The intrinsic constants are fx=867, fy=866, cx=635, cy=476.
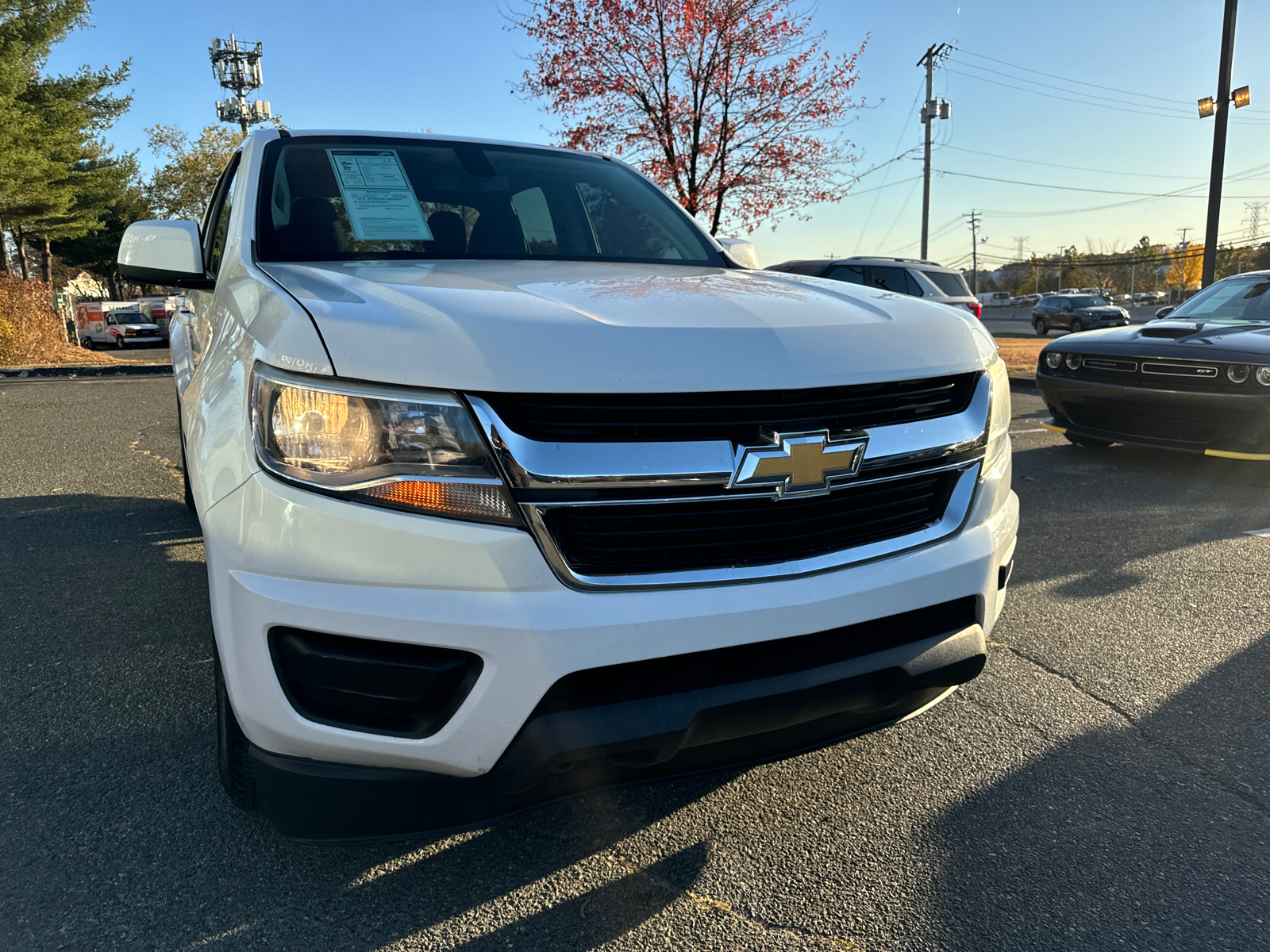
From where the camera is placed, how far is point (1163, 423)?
5809 millimetres

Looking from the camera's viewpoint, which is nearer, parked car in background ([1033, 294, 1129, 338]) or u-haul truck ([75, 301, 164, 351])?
u-haul truck ([75, 301, 164, 351])

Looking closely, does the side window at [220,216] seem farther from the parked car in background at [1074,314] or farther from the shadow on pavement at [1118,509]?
the parked car in background at [1074,314]

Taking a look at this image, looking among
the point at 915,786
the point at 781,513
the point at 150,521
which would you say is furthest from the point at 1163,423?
the point at 150,521

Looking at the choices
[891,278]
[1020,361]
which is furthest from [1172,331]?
[1020,361]

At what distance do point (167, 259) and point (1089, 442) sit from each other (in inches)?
255

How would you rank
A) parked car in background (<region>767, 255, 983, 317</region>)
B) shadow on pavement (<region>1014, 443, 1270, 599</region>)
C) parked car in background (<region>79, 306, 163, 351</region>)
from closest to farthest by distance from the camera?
shadow on pavement (<region>1014, 443, 1270, 599</region>) → parked car in background (<region>767, 255, 983, 317</region>) → parked car in background (<region>79, 306, 163, 351</region>)

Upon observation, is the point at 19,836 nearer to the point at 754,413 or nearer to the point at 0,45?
the point at 754,413

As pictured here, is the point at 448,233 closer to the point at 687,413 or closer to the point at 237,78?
the point at 687,413

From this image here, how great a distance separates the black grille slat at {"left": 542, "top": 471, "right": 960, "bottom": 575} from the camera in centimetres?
155

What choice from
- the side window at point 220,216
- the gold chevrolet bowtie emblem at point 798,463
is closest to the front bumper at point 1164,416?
the gold chevrolet bowtie emblem at point 798,463

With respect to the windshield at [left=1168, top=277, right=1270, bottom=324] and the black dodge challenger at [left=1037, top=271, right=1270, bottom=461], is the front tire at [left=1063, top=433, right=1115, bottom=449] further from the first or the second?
the windshield at [left=1168, top=277, right=1270, bottom=324]

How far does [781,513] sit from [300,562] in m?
0.87

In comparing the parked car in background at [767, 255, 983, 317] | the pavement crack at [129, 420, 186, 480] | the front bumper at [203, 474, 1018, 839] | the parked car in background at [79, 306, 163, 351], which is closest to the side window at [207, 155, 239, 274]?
the pavement crack at [129, 420, 186, 480]

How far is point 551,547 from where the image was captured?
1.50 meters
